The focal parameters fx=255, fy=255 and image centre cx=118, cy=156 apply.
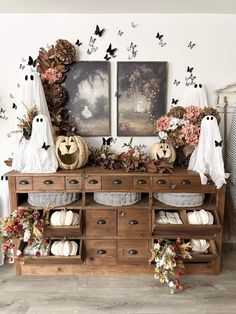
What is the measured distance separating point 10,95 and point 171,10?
1.49 meters

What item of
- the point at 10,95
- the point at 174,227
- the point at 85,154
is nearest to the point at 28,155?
the point at 85,154

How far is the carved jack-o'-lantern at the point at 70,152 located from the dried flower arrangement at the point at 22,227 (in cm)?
A: 35

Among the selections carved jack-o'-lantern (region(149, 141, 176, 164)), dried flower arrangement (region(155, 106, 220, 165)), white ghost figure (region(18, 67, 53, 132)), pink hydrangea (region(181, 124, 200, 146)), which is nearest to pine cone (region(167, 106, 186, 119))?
dried flower arrangement (region(155, 106, 220, 165))

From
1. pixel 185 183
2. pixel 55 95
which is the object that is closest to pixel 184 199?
pixel 185 183

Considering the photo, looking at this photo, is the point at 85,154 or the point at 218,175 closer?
the point at 218,175

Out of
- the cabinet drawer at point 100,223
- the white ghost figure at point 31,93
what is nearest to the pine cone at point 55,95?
the white ghost figure at point 31,93

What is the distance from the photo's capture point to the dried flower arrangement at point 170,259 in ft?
5.86

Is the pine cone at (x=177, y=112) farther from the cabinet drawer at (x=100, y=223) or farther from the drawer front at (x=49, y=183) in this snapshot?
the drawer front at (x=49, y=183)

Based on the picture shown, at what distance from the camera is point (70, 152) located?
1.88 metres

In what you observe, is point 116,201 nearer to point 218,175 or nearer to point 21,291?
point 218,175

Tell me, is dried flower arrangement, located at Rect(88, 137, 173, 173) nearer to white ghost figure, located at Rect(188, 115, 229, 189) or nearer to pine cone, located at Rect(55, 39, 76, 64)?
white ghost figure, located at Rect(188, 115, 229, 189)

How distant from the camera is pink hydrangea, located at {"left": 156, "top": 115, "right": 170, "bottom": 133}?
6.61ft

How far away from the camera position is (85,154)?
6.41ft

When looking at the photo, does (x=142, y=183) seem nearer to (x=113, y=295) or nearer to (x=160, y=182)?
(x=160, y=182)
